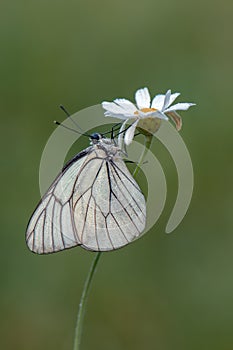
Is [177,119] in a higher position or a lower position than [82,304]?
higher

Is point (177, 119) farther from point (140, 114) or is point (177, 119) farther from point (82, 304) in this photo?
point (82, 304)

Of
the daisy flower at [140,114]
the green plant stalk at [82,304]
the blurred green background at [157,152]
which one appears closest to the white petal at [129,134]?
the daisy flower at [140,114]

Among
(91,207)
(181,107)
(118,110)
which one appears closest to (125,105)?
(118,110)

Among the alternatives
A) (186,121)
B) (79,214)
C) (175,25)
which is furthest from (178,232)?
(175,25)

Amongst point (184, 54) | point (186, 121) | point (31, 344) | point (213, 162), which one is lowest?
point (31, 344)

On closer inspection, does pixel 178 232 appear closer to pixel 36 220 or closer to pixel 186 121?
pixel 186 121
